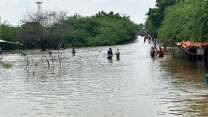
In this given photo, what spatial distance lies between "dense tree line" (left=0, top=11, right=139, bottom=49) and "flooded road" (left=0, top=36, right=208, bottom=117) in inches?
2060

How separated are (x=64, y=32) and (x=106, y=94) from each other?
73.0 m

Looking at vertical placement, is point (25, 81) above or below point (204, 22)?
below

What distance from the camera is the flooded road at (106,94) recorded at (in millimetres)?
21000

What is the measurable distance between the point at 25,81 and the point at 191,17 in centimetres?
1433

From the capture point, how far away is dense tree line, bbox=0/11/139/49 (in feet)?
301

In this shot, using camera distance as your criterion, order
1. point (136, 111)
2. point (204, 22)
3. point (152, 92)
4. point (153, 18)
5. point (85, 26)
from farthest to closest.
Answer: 1. point (85, 26)
2. point (153, 18)
3. point (204, 22)
4. point (152, 92)
5. point (136, 111)

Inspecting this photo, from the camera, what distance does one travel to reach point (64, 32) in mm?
→ 98562

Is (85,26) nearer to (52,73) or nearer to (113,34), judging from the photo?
(113,34)

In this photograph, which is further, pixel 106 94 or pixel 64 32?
pixel 64 32

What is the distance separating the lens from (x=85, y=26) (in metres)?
108

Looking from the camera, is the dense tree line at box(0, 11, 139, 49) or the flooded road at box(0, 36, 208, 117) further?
the dense tree line at box(0, 11, 139, 49)

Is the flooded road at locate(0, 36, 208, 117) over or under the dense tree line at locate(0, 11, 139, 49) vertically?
under

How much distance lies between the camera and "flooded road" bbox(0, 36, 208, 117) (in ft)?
68.9

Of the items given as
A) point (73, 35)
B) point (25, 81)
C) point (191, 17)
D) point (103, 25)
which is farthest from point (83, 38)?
point (25, 81)
